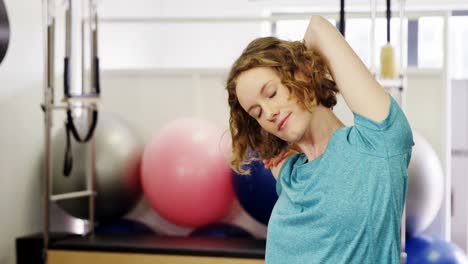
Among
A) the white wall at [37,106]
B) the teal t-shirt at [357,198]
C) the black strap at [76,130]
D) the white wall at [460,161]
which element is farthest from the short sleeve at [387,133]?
the white wall at [460,161]

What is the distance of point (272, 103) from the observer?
1194 mm

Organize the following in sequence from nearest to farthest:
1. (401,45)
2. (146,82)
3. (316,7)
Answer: (401,45) < (146,82) < (316,7)

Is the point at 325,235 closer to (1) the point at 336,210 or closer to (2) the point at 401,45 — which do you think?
(1) the point at 336,210

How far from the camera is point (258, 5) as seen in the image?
679cm

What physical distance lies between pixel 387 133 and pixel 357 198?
0.38ft

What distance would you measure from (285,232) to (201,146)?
197 cm

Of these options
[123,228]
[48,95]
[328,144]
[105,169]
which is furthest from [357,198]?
[123,228]

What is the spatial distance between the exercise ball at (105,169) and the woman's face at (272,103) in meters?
2.20

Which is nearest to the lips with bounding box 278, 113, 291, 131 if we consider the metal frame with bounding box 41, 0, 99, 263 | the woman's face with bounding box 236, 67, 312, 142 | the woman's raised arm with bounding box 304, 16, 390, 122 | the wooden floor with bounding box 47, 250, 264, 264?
the woman's face with bounding box 236, 67, 312, 142

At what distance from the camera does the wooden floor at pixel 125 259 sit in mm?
2961

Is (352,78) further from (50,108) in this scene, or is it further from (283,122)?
(50,108)

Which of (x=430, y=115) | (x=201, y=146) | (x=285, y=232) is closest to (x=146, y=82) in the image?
(x=201, y=146)

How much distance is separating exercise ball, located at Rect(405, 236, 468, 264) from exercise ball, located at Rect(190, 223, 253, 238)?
0.75 metres

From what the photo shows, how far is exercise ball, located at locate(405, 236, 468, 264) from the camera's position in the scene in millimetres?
3035
